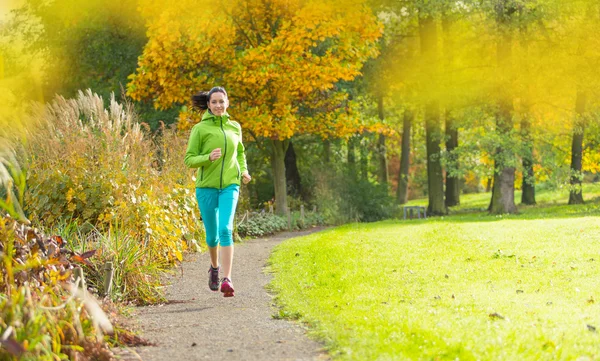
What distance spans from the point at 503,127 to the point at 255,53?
959 cm

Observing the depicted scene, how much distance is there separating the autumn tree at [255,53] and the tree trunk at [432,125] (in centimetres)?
704

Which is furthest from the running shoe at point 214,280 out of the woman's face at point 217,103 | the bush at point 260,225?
the bush at point 260,225

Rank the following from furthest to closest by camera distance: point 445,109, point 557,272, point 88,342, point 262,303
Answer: point 445,109 < point 557,272 < point 262,303 < point 88,342

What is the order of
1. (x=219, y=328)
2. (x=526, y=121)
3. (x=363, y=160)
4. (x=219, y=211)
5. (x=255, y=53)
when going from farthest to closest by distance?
1. (x=363, y=160)
2. (x=526, y=121)
3. (x=255, y=53)
4. (x=219, y=211)
5. (x=219, y=328)

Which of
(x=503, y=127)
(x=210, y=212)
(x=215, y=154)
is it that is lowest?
(x=210, y=212)

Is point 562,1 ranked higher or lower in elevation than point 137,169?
higher

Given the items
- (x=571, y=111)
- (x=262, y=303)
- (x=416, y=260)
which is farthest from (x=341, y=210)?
(x=262, y=303)

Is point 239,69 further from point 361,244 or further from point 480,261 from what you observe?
point 480,261

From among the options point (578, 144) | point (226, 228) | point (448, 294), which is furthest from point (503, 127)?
point (226, 228)

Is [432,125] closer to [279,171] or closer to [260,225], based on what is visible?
[279,171]

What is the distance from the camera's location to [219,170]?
812 cm

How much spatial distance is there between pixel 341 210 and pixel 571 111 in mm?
7806

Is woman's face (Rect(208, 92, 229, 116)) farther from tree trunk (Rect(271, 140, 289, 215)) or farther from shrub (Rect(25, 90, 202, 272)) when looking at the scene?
tree trunk (Rect(271, 140, 289, 215))

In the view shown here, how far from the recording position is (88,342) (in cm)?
524
